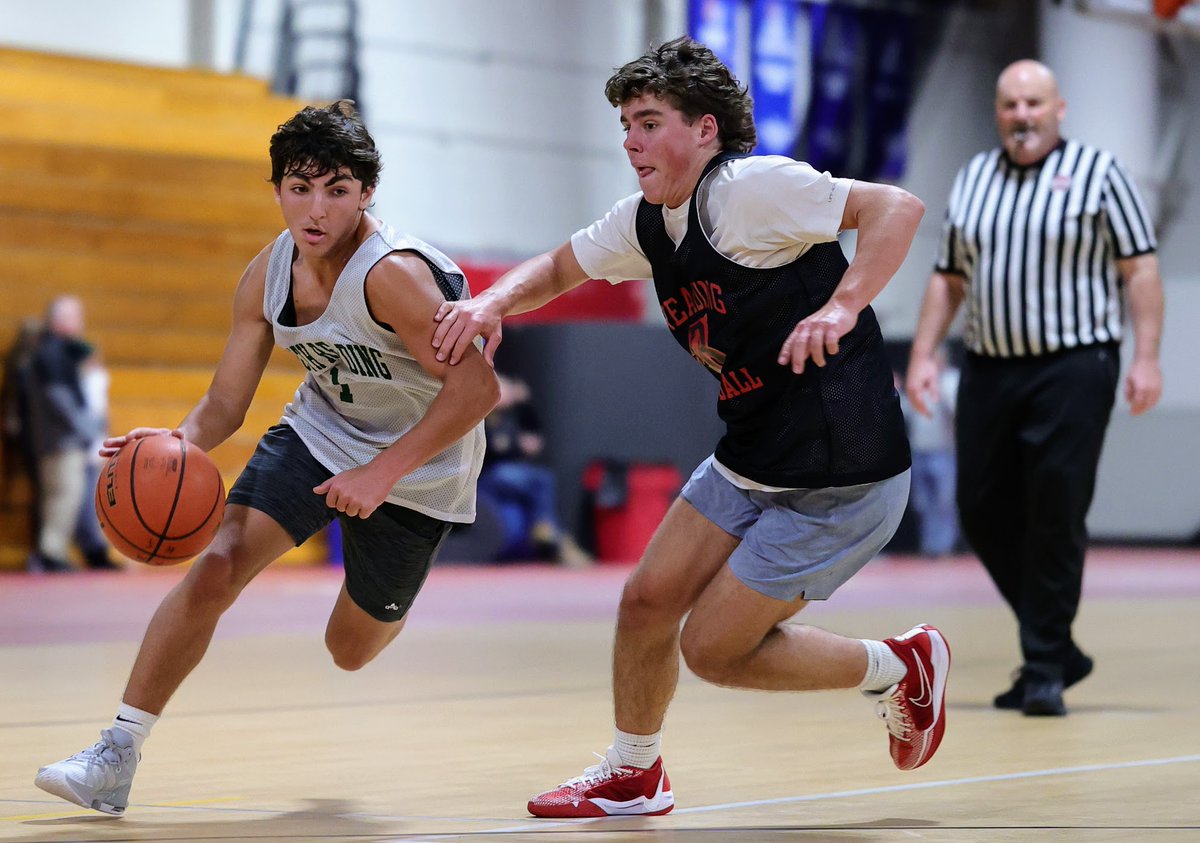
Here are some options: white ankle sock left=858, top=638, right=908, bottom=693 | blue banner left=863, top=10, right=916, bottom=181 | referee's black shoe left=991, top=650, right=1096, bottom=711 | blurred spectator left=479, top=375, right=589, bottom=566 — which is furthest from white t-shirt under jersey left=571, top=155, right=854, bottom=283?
blue banner left=863, top=10, right=916, bottom=181

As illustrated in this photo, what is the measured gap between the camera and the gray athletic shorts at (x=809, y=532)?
3646mm

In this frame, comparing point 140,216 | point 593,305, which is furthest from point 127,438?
point 593,305

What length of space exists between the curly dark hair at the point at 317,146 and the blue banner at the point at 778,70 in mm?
14945

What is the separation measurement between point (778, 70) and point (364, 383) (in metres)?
15.5

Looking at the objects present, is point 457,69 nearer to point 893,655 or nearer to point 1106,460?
point 1106,460

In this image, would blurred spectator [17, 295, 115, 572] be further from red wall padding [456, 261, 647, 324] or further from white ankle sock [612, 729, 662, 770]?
white ankle sock [612, 729, 662, 770]

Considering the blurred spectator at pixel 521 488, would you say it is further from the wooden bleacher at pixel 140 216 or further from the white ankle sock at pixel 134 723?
the white ankle sock at pixel 134 723

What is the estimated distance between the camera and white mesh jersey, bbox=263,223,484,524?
12.8 feet

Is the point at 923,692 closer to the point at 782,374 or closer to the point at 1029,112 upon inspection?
the point at 782,374

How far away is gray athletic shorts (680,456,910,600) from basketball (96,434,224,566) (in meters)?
1.08

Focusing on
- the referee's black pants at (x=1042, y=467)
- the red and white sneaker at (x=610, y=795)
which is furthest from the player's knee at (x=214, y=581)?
the referee's black pants at (x=1042, y=467)

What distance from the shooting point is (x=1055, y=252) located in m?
5.61

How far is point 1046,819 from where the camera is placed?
3.51m

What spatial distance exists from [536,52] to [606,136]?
45.6 inches
